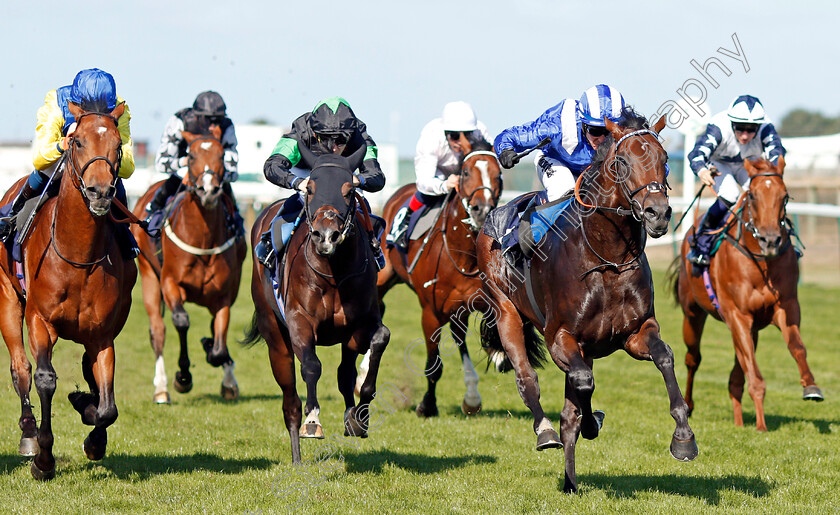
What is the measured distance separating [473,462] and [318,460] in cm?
112

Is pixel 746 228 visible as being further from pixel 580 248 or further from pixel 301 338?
pixel 301 338

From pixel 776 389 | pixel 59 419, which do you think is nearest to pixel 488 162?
pixel 59 419

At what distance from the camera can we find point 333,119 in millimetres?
6434

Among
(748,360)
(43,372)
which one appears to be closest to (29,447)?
(43,372)

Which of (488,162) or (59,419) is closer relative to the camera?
(488,162)

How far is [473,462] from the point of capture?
7137 mm

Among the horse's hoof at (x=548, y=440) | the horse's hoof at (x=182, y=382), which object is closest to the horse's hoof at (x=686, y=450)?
the horse's hoof at (x=548, y=440)

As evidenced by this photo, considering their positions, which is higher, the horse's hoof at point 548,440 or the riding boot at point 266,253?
the riding boot at point 266,253

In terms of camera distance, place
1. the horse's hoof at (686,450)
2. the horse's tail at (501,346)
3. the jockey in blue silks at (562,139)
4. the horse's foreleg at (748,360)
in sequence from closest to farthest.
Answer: the horse's hoof at (686,450)
the jockey in blue silks at (562,139)
the horse's tail at (501,346)
the horse's foreleg at (748,360)

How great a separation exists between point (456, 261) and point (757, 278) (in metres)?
2.62

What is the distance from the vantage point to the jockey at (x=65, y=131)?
19.9 feet

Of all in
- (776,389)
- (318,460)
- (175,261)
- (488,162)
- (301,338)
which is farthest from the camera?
(776,389)

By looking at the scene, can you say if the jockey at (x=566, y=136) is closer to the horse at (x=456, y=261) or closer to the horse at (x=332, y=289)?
the horse at (x=456, y=261)

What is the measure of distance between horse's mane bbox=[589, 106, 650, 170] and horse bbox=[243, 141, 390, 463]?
1484 mm
